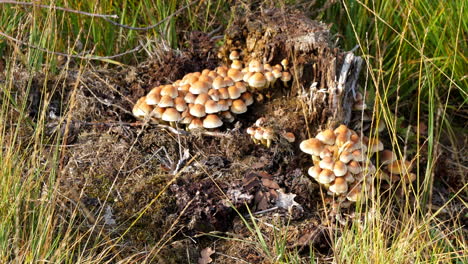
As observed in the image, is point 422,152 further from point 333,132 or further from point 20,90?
point 20,90

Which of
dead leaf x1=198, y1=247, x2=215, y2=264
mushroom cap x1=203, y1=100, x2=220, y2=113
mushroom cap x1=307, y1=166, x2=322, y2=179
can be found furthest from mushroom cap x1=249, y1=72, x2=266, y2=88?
dead leaf x1=198, y1=247, x2=215, y2=264

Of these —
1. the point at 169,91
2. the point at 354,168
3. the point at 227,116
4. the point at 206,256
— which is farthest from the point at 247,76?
the point at 206,256

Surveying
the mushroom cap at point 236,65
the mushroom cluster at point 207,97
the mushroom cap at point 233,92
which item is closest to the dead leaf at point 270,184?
the mushroom cluster at point 207,97

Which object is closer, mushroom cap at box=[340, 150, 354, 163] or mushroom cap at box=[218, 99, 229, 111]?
mushroom cap at box=[340, 150, 354, 163]

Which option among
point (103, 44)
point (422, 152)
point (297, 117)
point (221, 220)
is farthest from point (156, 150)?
point (422, 152)

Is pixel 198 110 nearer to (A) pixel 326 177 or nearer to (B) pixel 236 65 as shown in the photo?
(B) pixel 236 65

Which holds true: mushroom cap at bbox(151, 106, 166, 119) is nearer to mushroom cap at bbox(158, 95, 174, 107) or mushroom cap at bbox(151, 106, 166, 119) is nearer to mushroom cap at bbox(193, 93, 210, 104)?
mushroom cap at bbox(158, 95, 174, 107)
